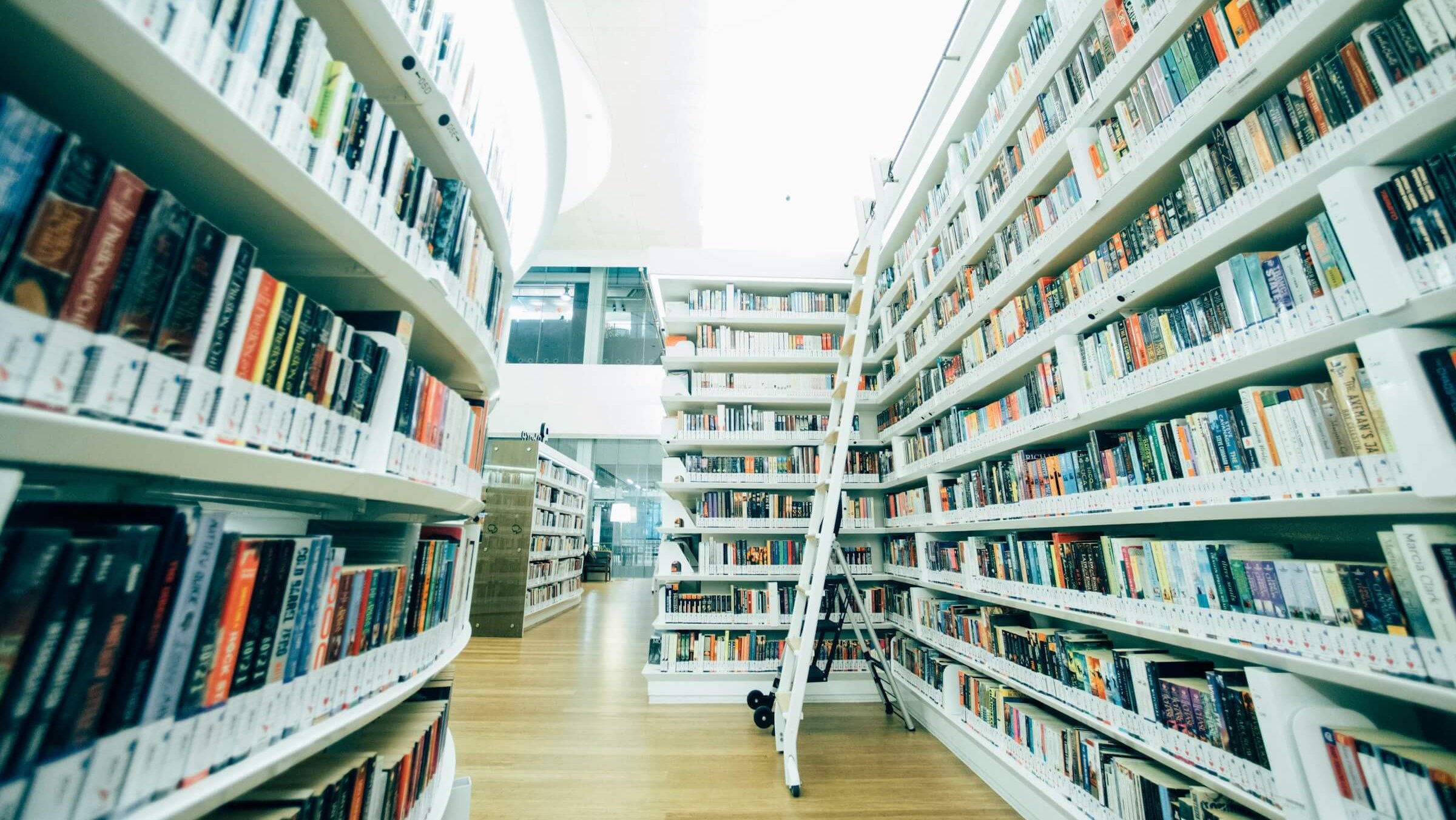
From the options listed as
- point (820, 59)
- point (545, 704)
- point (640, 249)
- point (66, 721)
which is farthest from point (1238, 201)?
point (640, 249)

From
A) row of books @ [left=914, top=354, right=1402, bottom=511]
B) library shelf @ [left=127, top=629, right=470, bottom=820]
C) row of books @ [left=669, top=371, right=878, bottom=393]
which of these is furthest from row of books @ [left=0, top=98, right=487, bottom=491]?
row of books @ [left=669, top=371, right=878, bottom=393]

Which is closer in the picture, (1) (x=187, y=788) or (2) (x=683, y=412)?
(1) (x=187, y=788)

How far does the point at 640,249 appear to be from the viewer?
9.13 meters

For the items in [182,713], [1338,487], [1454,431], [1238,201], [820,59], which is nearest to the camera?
[182,713]

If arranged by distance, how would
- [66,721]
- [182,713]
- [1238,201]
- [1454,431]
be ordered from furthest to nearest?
[1238,201] → [1454,431] → [182,713] → [66,721]

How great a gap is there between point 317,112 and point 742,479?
2967 mm

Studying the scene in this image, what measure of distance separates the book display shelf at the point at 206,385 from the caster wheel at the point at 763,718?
6.04 ft

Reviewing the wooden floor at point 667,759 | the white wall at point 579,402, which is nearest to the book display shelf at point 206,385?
the wooden floor at point 667,759

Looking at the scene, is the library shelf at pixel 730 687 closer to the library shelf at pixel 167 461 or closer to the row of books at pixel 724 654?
the row of books at pixel 724 654

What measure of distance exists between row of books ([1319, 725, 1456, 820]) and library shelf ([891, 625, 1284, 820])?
6.6 inches

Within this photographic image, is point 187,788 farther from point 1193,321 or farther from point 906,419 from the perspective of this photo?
point 906,419

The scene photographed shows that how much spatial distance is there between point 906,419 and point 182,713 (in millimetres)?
3091

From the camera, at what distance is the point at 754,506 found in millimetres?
3512

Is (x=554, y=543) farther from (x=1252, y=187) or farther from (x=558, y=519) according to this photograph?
(x=1252, y=187)
